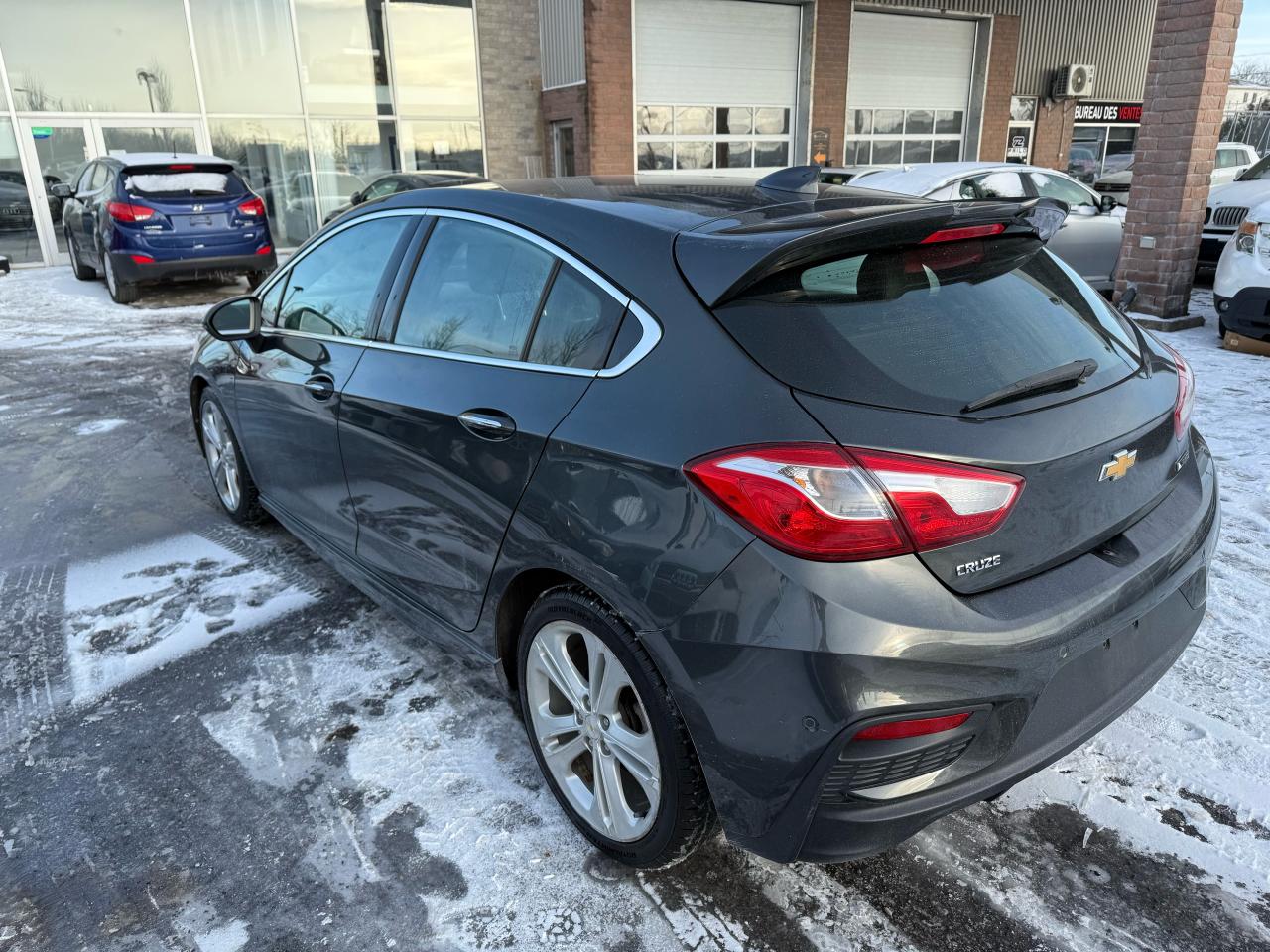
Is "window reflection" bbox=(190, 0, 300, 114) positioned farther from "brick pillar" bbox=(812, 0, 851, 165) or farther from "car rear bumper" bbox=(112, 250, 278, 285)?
"brick pillar" bbox=(812, 0, 851, 165)

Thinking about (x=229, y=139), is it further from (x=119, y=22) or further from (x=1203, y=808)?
(x=1203, y=808)

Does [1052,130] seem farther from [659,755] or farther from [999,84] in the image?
[659,755]

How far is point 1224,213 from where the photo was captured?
9414 millimetres

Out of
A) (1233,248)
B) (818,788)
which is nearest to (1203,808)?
(818,788)

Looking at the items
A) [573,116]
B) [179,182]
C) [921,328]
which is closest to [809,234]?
[921,328]

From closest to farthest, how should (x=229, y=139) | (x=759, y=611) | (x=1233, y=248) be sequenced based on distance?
1. (x=759, y=611)
2. (x=1233, y=248)
3. (x=229, y=139)

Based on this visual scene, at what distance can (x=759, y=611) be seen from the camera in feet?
5.90

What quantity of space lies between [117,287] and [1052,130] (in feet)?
75.9

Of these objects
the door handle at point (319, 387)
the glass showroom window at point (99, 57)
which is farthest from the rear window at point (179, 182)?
the door handle at point (319, 387)

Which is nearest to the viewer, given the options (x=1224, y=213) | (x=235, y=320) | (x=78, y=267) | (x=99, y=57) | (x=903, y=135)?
(x=235, y=320)

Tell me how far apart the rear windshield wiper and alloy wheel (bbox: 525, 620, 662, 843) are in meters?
1.00

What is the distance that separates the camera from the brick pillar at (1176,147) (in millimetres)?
7938

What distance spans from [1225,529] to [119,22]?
17458 mm

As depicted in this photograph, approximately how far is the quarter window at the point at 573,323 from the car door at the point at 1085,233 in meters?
8.69
